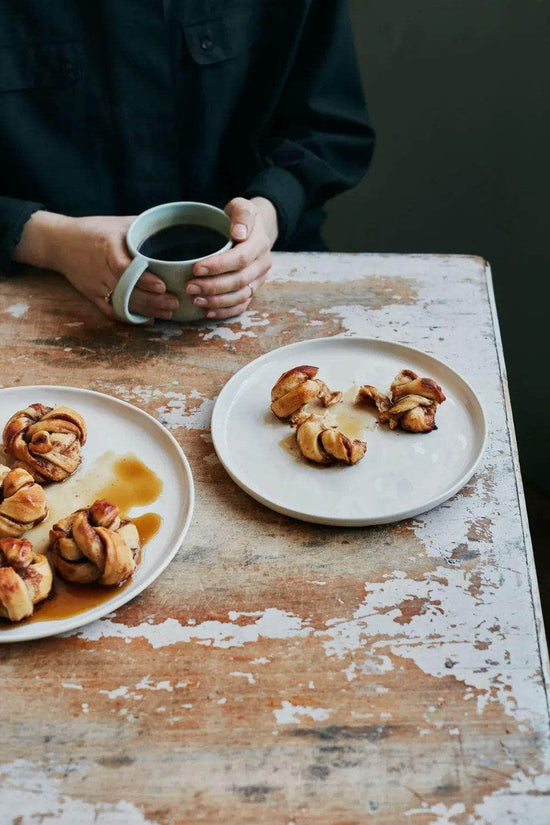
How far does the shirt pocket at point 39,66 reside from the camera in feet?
4.07

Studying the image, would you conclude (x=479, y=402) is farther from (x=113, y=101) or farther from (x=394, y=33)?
(x=394, y=33)

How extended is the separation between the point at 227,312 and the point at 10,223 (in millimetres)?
362

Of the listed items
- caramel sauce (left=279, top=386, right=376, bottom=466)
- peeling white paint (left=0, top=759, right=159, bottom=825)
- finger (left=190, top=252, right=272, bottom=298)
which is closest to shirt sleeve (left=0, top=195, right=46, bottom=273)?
finger (left=190, top=252, right=272, bottom=298)

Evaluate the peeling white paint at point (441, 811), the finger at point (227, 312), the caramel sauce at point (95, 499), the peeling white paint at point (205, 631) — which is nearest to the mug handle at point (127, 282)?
the finger at point (227, 312)

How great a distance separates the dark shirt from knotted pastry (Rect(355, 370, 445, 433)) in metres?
0.46

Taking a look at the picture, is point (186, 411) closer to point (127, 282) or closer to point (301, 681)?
point (127, 282)

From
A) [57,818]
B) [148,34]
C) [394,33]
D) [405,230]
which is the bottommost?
[405,230]

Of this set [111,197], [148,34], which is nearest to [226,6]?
[148,34]

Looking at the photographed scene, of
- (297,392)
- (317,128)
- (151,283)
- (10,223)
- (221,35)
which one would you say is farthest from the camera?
(317,128)

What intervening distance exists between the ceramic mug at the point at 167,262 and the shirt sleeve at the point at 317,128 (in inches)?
9.3

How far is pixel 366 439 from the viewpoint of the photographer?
3.01 feet

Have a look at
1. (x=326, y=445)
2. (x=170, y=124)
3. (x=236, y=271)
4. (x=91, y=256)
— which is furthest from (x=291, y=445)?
(x=170, y=124)

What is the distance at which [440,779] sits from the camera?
625 millimetres

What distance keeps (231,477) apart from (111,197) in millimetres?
746
